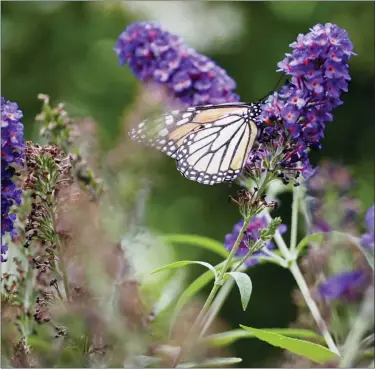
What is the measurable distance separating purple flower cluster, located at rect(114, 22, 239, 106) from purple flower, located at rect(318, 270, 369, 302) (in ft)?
2.36

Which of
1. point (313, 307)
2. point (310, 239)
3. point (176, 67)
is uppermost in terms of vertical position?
point (176, 67)

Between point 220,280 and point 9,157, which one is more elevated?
point 9,157

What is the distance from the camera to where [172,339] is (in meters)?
1.89

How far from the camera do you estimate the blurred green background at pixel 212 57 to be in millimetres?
6711

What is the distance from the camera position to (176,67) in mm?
2375

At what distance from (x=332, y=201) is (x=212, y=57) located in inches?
186

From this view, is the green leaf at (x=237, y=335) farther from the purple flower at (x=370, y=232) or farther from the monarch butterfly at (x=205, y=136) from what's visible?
the monarch butterfly at (x=205, y=136)

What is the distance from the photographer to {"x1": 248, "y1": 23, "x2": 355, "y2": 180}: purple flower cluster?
181 cm

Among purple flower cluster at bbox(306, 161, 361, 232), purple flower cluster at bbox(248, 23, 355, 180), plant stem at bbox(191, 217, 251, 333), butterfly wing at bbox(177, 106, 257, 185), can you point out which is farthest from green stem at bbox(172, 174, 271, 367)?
purple flower cluster at bbox(306, 161, 361, 232)

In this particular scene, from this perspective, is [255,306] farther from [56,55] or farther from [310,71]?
[310,71]

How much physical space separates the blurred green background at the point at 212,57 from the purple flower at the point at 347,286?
4.37 m

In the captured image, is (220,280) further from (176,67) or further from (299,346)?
(176,67)

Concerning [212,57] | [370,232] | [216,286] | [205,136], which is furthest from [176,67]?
[212,57]

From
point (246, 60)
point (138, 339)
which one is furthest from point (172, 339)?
point (246, 60)
